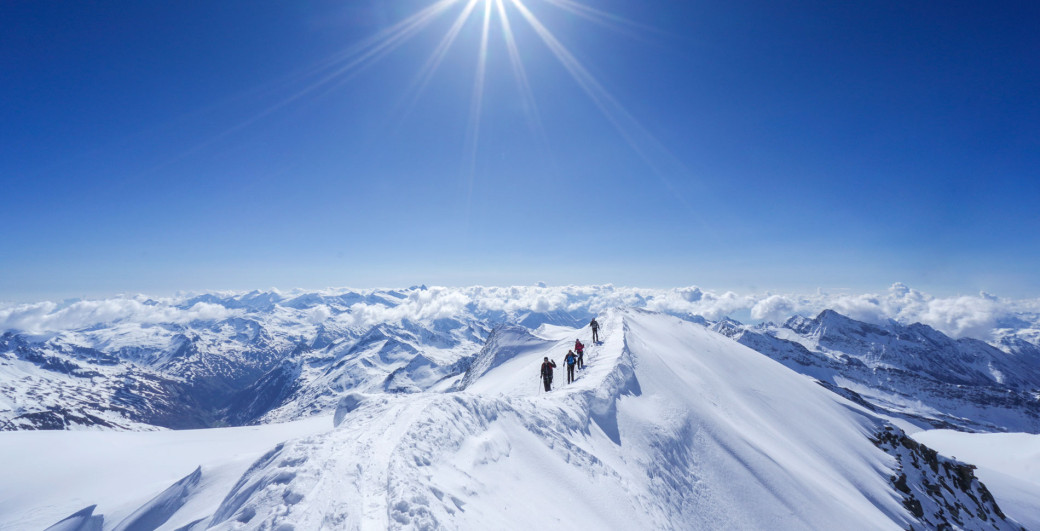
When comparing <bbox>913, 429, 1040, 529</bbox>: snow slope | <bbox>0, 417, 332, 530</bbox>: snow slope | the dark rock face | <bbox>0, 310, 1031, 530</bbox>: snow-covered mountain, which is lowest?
<bbox>913, 429, 1040, 529</bbox>: snow slope

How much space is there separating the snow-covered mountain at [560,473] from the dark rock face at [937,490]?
1.02 feet

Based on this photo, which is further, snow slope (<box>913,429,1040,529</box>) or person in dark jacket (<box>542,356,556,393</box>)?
snow slope (<box>913,429,1040,529</box>)

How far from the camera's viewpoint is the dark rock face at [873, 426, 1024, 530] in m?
33.1

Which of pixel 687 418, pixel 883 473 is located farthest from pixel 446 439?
pixel 883 473

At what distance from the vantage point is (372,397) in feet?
64.1

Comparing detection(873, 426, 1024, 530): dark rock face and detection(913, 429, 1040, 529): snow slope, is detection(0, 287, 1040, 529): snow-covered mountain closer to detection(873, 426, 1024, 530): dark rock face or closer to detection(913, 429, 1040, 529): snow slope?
detection(873, 426, 1024, 530): dark rock face

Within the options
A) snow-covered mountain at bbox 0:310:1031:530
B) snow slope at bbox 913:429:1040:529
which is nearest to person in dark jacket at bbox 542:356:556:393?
snow-covered mountain at bbox 0:310:1031:530

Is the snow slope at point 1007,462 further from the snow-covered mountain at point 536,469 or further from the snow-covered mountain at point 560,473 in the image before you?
the snow-covered mountain at point 560,473

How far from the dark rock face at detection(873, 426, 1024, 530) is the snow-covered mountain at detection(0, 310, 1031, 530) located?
0.31 metres

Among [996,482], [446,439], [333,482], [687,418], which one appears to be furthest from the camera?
[996,482]

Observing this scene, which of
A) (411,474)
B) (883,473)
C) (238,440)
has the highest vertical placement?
(411,474)

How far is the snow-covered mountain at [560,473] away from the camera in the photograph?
961 centimetres

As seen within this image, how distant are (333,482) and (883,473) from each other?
4865cm

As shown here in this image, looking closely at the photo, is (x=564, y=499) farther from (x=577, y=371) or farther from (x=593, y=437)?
(x=577, y=371)
